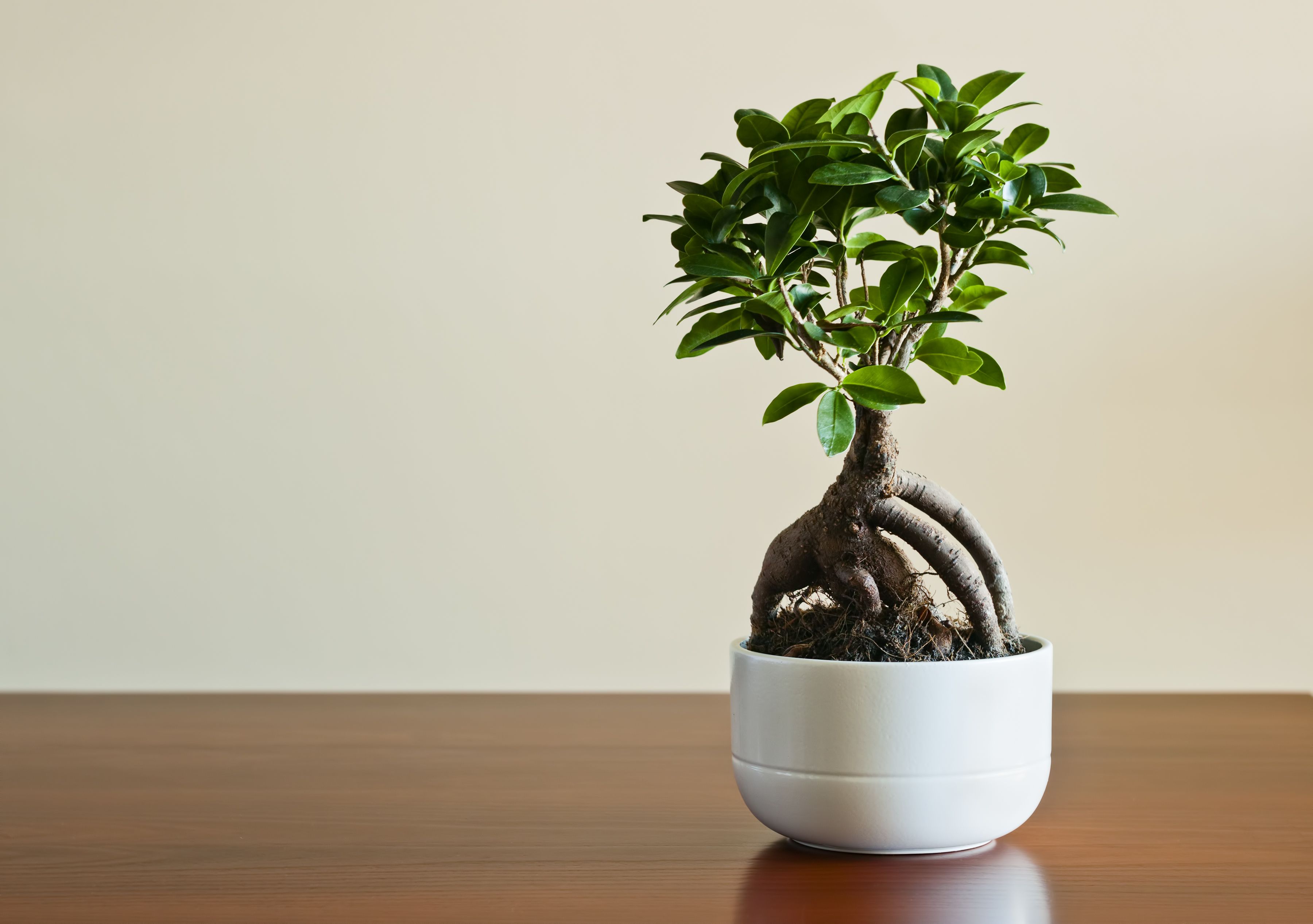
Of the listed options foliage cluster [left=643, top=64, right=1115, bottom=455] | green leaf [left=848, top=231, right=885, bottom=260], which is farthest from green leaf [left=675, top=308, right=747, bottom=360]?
green leaf [left=848, top=231, right=885, bottom=260]

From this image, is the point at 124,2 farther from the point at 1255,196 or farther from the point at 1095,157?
the point at 1255,196

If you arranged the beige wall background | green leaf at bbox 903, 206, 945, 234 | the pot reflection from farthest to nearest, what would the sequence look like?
1. the beige wall background
2. green leaf at bbox 903, 206, 945, 234
3. the pot reflection

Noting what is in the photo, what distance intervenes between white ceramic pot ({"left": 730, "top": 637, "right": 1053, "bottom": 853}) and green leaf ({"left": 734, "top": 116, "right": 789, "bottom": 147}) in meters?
0.40

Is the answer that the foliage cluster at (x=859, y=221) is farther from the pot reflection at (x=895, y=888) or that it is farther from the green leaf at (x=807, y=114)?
the pot reflection at (x=895, y=888)

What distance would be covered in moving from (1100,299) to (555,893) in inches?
58.6

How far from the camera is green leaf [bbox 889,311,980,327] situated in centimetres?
81

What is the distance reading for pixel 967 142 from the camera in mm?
826

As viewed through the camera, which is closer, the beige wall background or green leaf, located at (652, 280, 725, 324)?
green leaf, located at (652, 280, 725, 324)

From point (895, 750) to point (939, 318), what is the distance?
12.3 inches

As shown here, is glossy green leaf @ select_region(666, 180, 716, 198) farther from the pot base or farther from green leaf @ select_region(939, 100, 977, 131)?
the pot base

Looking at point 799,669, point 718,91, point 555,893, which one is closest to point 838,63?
point 718,91

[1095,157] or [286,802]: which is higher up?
[1095,157]

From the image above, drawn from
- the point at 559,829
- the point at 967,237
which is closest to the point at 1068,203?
the point at 967,237

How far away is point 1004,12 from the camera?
1.90m
